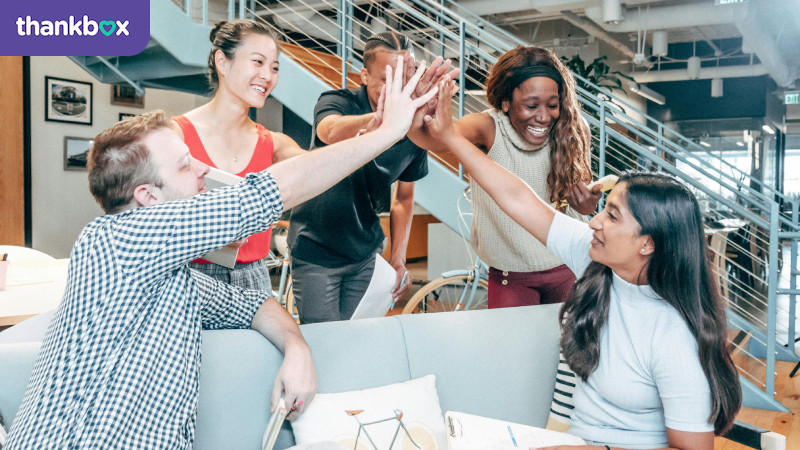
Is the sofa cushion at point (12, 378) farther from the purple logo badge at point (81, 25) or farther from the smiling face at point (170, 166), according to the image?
the purple logo badge at point (81, 25)

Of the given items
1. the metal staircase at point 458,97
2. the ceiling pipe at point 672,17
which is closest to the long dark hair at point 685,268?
the metal staircase at point 458,97

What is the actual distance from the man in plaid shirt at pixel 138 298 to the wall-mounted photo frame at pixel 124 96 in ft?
22.8

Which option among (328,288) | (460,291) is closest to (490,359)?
(328,288)

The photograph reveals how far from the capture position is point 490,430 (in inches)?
57.2

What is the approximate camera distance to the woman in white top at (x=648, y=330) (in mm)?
1294

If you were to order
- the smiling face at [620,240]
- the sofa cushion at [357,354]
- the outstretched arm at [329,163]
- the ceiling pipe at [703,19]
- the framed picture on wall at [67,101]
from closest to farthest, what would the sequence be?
the outstretched arm at [329,163]
the smiling face at [620,240]
the sofa cushion at [357,354]
the ceiling pipe at [703,19]
the framed picture on wall at [67,101]

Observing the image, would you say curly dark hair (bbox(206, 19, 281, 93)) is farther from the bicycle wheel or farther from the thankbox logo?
the bicycle wheel

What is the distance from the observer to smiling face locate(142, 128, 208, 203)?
48.7 inches

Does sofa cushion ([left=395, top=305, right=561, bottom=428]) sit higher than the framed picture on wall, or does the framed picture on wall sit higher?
the framed picture on wall

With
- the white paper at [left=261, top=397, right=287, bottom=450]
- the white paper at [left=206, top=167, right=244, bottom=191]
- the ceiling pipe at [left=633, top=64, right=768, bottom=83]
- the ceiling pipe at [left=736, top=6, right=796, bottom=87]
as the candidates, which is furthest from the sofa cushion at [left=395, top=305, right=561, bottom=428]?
the ceiling pipe at [left=633, top=64, right=768, bottom=83]

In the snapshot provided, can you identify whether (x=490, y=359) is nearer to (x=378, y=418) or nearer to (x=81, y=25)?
(x=378, y=418)

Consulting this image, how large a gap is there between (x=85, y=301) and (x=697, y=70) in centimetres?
981

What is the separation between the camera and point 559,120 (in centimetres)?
186

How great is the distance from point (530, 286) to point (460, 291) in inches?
69.7
